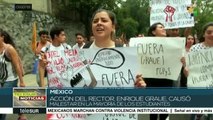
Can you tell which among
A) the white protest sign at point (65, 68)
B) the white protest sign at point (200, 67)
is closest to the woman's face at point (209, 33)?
the white protest sign at point (200, 67)

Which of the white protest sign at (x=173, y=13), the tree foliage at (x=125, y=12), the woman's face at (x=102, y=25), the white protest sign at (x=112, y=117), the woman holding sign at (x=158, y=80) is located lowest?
the white protest sign at (x=112, y=117)

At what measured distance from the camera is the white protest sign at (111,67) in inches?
166

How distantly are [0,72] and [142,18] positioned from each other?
71067mm

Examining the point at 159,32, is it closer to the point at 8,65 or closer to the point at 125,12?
the point at 8,65

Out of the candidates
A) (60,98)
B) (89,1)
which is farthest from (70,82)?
(89,1)

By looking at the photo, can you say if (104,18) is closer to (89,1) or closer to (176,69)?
(176,69)

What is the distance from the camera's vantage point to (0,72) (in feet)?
23.0

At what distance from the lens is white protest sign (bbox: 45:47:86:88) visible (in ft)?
14.3

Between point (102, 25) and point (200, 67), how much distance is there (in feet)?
3.74

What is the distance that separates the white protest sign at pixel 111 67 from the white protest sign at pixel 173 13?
14.9 feet

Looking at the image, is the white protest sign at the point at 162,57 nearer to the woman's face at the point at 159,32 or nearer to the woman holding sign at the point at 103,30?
the woman holding sign at the point at 103,30

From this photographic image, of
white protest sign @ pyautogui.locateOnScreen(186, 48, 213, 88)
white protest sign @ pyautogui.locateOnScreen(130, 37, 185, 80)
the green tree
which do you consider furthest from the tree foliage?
white protest sign @ pyautogui.locateOnScreen(186, 48, 213, 88)

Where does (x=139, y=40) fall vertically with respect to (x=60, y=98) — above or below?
above

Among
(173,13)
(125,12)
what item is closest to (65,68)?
(173,13)
